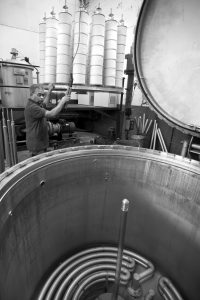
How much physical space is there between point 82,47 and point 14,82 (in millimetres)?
959

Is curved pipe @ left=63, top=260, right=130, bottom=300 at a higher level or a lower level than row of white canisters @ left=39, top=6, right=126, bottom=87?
lower

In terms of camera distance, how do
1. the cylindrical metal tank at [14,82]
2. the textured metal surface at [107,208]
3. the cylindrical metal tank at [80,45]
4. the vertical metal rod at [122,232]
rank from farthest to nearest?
the cylindrical metal tank at [14,82], the cylindrical metal tank at [80,45], the textured metal surface at [107,208], the vertical metal rod at [122,232]

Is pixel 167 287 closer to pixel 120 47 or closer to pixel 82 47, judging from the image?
pixel 82 47

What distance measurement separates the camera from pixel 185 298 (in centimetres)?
101

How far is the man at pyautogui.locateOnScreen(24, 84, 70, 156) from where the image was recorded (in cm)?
148

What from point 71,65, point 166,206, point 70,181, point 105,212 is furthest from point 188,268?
point 71,65

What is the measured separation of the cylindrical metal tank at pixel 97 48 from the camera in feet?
4.62

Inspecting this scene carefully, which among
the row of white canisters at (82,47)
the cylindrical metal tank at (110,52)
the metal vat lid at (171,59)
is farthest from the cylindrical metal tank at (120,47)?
the metal vat lid at (171,59)

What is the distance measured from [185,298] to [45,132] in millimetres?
1514

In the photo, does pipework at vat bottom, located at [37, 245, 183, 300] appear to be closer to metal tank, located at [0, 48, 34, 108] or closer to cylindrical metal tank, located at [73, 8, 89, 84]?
cylindrical metal tank, located at [73, 8, 89, 84]

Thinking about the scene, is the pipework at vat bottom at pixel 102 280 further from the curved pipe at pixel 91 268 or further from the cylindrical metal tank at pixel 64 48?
the cylindrical metal tank at pixel 64 48

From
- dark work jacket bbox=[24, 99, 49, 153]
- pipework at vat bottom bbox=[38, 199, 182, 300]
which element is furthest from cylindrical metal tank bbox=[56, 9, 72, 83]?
pipework at vat bottom bbox=[38, 199, 182, 300]

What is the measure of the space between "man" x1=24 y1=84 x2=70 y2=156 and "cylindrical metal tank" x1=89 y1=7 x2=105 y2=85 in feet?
1.00

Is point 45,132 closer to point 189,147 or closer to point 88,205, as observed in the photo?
point 88,205
